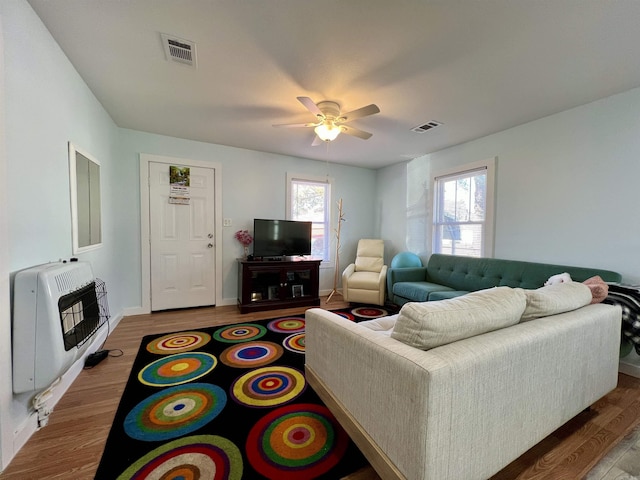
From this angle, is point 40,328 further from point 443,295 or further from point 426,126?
point 426,126

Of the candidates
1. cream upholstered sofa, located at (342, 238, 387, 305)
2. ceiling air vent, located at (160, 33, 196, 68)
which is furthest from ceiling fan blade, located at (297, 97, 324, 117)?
cream upholstered sofa, located at (342, 238, 387, 305)

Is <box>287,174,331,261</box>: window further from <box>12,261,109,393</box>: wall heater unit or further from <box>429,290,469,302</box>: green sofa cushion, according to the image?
<box>12,261,109,393</box>: wall heater unit

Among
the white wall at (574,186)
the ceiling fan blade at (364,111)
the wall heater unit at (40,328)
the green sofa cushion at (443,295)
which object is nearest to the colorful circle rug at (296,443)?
the wall heater unit at (40,328)

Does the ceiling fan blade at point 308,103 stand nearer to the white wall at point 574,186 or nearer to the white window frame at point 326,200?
the white window frame at point 326,200

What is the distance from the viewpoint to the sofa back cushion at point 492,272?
2.39 meters

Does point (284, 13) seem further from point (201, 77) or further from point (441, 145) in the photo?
point (441, 145)

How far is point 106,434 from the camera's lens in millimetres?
1446

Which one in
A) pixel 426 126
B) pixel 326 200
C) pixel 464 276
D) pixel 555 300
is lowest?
pixel 464 276

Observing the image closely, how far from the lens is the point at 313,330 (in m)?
1.62

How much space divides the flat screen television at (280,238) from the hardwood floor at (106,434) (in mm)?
2093

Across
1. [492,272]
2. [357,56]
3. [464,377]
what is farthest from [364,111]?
[492,272]

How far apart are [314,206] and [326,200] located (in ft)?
0.86

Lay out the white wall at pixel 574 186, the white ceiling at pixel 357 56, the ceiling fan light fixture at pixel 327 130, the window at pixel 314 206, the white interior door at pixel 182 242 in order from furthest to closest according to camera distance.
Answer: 1. the window at pixel 314 206
2. the white interior door at pixel 182 242
3. the ceiling fan light fixture at pixel 327 130
4. the white wall at pixel 574 186
5. the white ceiling at pixel 357 56

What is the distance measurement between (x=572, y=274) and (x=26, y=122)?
4.21 metres
